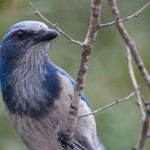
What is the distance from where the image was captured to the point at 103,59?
7434 mm

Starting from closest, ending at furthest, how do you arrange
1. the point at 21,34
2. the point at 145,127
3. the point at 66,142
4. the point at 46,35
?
the point at 145,127
the point at 66,142
the point at 46,35
the point at 21,34

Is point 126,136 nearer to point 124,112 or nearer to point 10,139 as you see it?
point 124,112

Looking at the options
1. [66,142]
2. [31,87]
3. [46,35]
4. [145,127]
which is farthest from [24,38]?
[145,127]

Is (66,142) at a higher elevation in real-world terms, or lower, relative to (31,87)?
lower

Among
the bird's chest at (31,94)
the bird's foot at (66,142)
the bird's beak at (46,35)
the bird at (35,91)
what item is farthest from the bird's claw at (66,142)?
the bird's beak at (46,35)

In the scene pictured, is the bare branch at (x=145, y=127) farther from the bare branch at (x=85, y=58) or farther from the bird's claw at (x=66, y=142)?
the bird's claw at (x=66, y=142)

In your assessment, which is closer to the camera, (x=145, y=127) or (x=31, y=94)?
(x=145, y=127)

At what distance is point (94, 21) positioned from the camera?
4.09m

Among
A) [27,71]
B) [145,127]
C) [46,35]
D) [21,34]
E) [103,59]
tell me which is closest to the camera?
[145,127]

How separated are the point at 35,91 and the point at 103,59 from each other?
2.20m

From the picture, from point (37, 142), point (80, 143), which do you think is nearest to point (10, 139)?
point (37, 142)

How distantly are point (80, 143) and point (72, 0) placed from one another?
3.12 meters

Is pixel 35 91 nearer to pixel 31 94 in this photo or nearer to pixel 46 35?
pixel 31 94

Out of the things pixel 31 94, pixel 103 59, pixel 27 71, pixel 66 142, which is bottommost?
pixel 66 142
